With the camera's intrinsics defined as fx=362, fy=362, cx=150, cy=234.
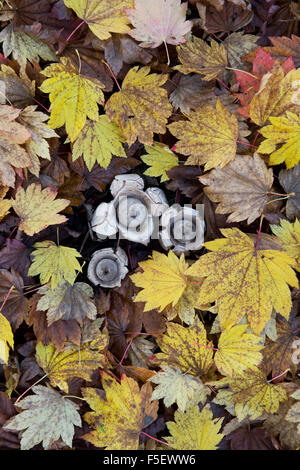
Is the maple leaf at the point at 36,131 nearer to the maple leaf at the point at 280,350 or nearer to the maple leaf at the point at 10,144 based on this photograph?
the maple leaf at the point at 10,144

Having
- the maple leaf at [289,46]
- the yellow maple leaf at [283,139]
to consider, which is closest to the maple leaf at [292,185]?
the yellow maple leaf at [283,139]

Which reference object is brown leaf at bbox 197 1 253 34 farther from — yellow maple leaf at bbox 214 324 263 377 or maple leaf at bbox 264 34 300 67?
yellow maple leaf at bbox 214 324 263 377

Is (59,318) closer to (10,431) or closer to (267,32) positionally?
(10,431)

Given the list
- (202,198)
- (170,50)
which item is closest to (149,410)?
(202,198)

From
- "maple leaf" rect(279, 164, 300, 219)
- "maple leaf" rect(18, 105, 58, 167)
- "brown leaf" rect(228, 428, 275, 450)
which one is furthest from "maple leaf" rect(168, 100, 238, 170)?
"brown leaf" rect(228, 428, 275, 450)

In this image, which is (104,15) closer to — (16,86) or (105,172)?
(16,86)
